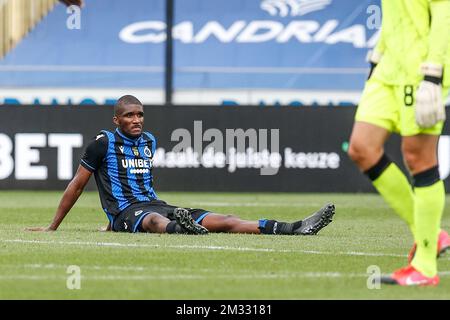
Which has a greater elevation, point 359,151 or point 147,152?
point 359,151

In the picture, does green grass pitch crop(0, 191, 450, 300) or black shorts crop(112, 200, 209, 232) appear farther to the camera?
black shorts crop(112, 200, 209, 232)

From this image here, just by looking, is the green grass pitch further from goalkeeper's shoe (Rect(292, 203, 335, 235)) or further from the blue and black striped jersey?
the blue and black striped jersey

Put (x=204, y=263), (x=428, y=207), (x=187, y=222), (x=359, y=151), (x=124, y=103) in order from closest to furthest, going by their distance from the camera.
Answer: (x=428, y=207), (x=359, y=151), (x=204, y=263), (x=187, y=222), (x=124, y=103)

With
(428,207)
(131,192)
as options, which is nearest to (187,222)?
(131,192)

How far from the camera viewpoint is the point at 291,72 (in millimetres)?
26688

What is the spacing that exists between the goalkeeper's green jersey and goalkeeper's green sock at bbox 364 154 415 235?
515 mm

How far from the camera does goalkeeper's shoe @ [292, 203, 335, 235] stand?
8.76 meters

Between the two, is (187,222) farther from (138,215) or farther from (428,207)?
(428,207)

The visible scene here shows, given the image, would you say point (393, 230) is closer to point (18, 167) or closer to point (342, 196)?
point (342, 196)

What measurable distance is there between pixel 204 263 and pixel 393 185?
49.6 inches

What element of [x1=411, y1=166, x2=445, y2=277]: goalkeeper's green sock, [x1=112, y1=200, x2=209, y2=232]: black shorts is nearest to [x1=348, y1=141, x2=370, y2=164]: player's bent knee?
[x1=411, y1=166, x2=445, y2=277]: goalkeeper's green sock

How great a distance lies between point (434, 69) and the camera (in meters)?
6.19

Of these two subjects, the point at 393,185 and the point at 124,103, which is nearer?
the point at 393,185
